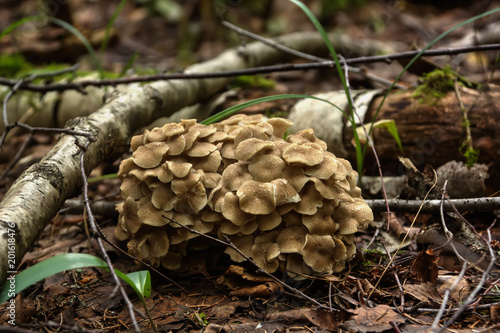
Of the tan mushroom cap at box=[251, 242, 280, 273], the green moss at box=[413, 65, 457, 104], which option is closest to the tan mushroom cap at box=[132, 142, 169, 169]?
the tan mushroom cap at box=[251, 242, 280, 273]

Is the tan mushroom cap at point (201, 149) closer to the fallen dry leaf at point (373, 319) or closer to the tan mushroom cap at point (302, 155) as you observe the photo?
the tan mushroom cap at point (302, 155)

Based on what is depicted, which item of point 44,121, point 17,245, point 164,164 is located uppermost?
point 164,164

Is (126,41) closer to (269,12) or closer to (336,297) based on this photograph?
(269,12)

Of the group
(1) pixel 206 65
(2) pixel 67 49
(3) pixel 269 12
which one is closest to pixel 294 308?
(1) pixel 206 65

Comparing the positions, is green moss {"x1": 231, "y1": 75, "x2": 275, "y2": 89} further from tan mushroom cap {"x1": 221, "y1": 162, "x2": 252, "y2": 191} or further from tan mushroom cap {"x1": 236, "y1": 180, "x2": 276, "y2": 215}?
tan mushroom cap {"x1": 236, "y1": 180, "x2": 276, "y2": 215}

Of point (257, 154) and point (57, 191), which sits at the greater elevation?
point (257, 154)

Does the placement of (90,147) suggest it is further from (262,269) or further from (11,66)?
(11,66)

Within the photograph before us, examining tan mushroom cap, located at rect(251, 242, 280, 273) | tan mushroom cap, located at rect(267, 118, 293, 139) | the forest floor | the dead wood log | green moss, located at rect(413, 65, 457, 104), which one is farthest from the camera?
green moss, located at rect(413, 65, 457, 104)

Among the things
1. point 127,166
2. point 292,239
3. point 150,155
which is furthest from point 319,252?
point 127,166
